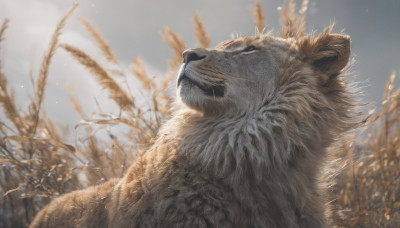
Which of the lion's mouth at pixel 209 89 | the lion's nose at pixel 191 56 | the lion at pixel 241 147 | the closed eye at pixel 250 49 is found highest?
the lion's nose at pixel 191 56

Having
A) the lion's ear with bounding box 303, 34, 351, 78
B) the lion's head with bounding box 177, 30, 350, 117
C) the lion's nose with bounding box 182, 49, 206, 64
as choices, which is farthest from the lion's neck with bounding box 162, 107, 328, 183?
the lion's ear with bounding box 303, 34, 351, 78

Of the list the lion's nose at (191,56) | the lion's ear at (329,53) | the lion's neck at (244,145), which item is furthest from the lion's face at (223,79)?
the lion's ear at (329,53)

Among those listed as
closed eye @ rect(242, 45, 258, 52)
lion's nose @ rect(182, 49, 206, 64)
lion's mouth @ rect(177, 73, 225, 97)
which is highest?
lion's nose @ rect(182, 49, 206, 64)

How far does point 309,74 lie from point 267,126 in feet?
1.83

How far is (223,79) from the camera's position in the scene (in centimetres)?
244

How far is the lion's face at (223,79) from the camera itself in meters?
2.38

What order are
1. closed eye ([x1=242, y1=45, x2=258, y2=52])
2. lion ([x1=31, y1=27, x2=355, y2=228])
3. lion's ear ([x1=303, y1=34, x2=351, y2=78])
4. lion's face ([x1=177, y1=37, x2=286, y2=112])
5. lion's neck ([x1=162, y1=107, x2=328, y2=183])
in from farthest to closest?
closed eye ([x1=242, y1=45, x2=258, y2=52]) < lion's ear ([x1=303, y1=34, x2=351, y2=78]) < lion's face ([x1=177, y1=37, x2=286, y2=112]) < lion's neck ([x1=162, y1=107, x2=328, y2=183]) < lion ([x1=31, y1=27, x2=355, y2=228])

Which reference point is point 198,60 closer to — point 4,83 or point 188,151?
point 188,151

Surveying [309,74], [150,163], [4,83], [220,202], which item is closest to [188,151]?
[150,163]

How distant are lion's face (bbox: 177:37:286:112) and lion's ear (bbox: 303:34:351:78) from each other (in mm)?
273

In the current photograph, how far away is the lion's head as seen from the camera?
7.86ft

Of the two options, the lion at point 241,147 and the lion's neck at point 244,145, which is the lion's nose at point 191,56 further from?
the lion's neck at point 244,145

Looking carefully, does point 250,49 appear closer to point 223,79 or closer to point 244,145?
point 223,79

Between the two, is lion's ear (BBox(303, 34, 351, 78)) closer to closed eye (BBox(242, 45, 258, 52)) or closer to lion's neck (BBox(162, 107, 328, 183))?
closed eye (BBox(242, 45, 258, 52))
